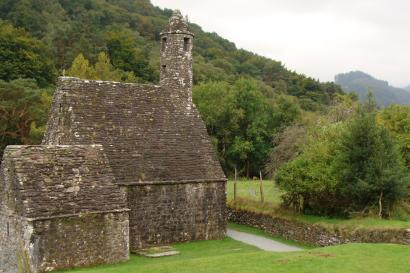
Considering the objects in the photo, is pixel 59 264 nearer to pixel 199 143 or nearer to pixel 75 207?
pixel 75 207

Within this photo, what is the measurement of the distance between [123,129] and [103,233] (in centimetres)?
629

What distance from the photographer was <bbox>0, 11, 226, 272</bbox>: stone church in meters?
18.5

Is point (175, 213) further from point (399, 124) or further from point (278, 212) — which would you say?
point (399, 124)

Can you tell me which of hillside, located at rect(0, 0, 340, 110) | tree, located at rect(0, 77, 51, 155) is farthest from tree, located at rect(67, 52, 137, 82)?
hillside, located at rect(0, 0, 340, 110)

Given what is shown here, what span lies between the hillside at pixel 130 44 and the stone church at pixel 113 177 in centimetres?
4372

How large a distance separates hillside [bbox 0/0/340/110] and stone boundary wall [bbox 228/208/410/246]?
43.2m

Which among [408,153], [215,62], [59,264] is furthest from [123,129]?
[215,62]

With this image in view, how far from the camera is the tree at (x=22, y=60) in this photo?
193 feet

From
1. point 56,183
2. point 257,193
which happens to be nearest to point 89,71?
point 257,193

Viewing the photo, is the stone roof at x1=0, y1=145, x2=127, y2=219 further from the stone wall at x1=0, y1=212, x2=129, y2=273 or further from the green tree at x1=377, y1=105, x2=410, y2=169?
the green tree at x1=377, y1=105, x2=410, y2=169

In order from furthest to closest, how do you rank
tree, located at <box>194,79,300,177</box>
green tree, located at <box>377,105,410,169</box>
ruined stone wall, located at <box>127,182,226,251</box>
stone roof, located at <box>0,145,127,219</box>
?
tree, located at <box>194,79,300,177</box> → green tree, located at <box>377,105,410,169</box> → ruined stone wall, located at <box>127,182,226,251</box> → stone roof, located at <box>0,145,127,219</box>

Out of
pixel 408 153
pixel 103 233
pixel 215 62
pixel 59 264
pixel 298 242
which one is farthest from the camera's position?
pixel 215 62

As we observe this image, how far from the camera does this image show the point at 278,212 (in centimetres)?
2731

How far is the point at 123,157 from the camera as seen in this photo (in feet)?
76.3
